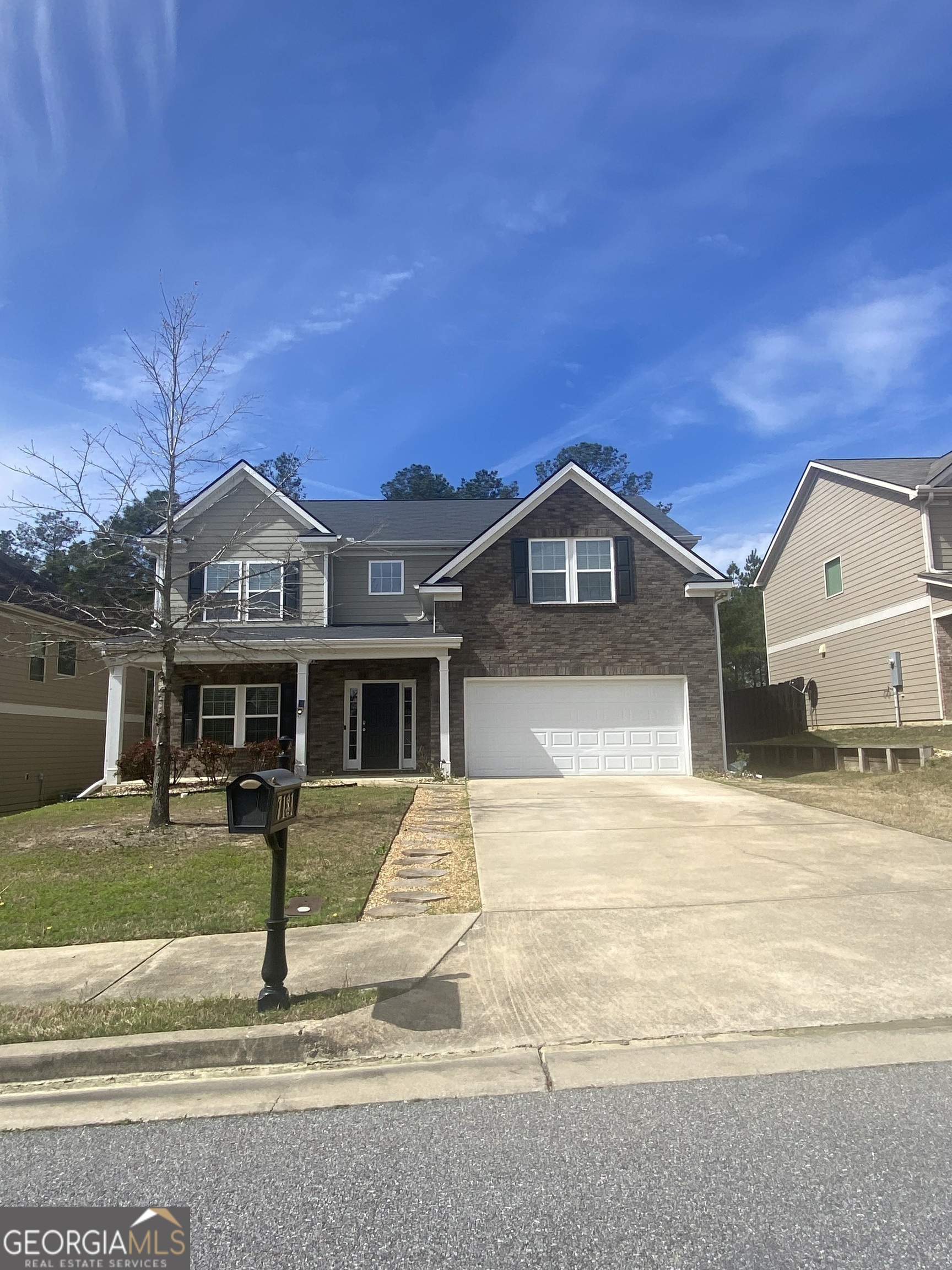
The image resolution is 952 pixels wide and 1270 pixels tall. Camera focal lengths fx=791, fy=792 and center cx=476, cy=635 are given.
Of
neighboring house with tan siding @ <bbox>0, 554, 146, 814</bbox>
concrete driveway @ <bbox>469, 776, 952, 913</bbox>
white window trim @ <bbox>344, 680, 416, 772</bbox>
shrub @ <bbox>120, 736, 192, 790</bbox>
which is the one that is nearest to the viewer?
concrete driveway @ <bbox>469, 776, 952, 913</bbox>

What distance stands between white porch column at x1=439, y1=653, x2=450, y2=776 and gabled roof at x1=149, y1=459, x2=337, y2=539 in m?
4.49

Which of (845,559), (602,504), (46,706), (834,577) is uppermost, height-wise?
(602,504)

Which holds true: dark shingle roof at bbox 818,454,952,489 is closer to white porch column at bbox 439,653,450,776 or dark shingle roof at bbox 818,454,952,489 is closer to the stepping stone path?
white porch column at bbox 439,653,450,776

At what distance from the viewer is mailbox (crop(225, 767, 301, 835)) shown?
417 centimetres

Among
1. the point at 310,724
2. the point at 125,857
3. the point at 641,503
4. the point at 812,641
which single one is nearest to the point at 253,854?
the point at 125,857

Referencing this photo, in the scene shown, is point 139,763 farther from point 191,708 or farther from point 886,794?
point 886,794

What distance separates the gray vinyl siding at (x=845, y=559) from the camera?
58.9 ft

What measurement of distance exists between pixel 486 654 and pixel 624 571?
11.8ft

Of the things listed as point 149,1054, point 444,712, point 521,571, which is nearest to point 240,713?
point 444,712

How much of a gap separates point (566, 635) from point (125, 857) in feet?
34.7

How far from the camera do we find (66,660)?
2136 cm

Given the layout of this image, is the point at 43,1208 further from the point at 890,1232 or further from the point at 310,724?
the point at 310,724

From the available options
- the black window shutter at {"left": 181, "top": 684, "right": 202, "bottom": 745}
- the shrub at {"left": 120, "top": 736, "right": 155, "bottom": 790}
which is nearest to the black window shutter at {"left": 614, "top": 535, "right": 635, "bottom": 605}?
the black window shutter at {"left": 181, "top": 684, "right": 202, "bottom": 745}

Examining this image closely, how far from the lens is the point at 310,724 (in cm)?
1788
